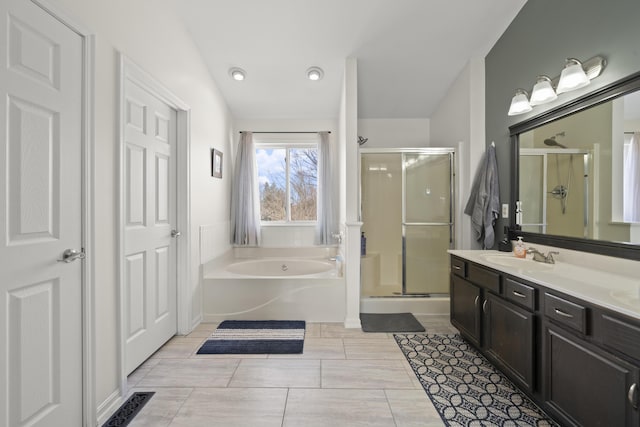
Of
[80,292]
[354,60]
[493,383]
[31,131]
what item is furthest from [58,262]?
[354,60]

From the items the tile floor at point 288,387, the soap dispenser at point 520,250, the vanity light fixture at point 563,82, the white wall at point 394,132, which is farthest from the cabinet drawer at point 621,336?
the white wall at point 394,132

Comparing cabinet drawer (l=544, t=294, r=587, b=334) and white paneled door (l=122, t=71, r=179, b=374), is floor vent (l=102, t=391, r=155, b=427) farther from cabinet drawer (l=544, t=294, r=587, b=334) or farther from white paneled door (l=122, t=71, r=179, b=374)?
cabinet drawer (l=544, t=294, r=587, b=334)

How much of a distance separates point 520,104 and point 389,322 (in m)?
2.21

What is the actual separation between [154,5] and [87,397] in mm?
2475

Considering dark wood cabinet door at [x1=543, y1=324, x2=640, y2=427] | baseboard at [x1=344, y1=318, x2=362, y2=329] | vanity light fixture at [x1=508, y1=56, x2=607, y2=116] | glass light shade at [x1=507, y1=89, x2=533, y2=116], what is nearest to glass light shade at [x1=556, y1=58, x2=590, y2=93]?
vanity light fixture at [x1=508, y1=56, x2=607, y2=116]

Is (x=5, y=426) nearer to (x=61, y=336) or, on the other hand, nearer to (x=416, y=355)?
(x=61, y=336)

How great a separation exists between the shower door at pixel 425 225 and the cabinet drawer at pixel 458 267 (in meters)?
0.79

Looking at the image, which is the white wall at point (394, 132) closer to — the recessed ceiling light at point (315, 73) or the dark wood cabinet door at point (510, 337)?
the recessed ceiling light at point (315, 73)

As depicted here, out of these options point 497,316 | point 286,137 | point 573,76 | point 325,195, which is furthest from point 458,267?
point 286,137

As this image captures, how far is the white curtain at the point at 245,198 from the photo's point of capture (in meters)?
3.91

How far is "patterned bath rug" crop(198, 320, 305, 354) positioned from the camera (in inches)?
94.4

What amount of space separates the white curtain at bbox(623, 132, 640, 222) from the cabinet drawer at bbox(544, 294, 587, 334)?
0.69 metres

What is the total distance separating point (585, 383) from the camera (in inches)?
52.5

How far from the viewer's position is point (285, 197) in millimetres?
4176
